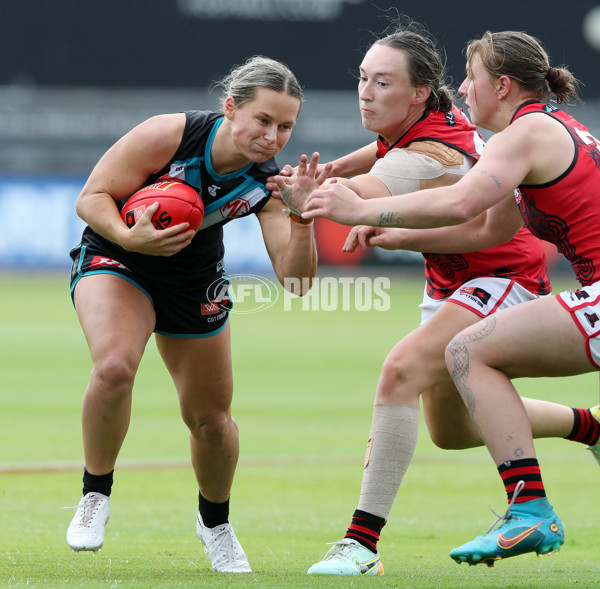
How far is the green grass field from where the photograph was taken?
475 cm

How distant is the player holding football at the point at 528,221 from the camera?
13.4 ft

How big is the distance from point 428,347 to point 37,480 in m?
3.98

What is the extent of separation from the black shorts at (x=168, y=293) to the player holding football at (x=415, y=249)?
2.37ft

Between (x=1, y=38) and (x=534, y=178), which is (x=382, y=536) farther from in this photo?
(x=1, y=38)

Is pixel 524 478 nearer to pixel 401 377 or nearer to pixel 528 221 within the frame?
pixel 401 377

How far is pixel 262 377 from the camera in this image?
13.7 meters

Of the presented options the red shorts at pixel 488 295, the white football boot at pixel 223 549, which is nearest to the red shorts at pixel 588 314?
the red shorts at pixel 488 295

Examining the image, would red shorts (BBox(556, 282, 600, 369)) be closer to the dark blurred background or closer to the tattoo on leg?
the tattoo on leg

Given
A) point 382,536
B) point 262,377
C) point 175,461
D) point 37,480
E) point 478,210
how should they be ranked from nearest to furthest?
point 478,210, point 382,536, point 37,480, point 175,461, point 262,377

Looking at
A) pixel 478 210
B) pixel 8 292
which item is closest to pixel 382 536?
pixel 478 210

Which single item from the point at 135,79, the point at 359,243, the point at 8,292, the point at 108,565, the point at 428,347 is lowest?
→ the point at 108,565

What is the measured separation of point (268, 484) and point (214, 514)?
282 centimetres

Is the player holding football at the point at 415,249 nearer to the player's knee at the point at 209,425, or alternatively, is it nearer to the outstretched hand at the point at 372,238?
the outstretched hand at the point at 372,238

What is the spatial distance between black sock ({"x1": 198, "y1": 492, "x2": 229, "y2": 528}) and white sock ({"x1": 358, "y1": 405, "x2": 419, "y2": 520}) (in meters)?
0.79
